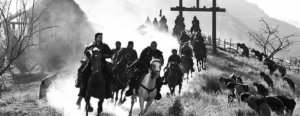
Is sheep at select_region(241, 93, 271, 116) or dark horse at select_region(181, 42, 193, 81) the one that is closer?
sheep at select_region(241, 93, 271, 116)

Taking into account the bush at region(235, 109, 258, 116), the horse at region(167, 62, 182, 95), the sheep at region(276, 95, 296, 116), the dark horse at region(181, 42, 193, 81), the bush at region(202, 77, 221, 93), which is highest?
A: the dark horse at region(181, 42, 193, 81)

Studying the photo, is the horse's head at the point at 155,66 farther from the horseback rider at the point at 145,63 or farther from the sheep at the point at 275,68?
the sheep at the point at 275,68

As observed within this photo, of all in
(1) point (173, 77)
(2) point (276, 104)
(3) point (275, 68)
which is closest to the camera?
(2) point (276, 104)

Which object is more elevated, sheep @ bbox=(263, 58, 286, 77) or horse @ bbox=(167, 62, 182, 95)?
horse @ bbox=(167, 62, 182, 95)

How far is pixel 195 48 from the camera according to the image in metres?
24.1

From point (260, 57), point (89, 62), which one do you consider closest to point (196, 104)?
point (89, 62)

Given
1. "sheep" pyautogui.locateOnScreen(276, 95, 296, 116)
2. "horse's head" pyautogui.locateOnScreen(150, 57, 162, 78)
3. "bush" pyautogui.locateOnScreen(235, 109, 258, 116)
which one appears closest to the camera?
"horse's head" pyautogui.locateOnScreen(150, 57, 162, 78)

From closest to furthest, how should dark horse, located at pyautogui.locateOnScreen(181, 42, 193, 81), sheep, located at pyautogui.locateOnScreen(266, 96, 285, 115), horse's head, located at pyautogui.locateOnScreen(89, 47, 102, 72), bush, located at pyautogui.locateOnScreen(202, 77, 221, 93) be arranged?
horse's head, located at pyautogui.locateOnScreen(89, 47, 102, 72), sheep, located at pyautogui.locateOnScreen(266, 96, 285, 115), bush, located at pyautogui.locateOnScreen(202, 77, 221, 93), dark horse, located at pyautogui.locateOnScreen(181, 42, 193, 81)

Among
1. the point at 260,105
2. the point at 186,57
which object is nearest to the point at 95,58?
the point at 260,105

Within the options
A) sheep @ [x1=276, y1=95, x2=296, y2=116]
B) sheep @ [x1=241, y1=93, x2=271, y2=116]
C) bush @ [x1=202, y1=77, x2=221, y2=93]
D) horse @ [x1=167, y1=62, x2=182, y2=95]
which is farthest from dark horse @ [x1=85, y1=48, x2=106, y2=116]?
bush @ [x1=202, y1=77, x2=221, y2=93]

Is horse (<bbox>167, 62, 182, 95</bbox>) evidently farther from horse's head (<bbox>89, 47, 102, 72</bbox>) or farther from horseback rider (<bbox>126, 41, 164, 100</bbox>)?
horse's head (<bbox>89, 47, 102, 72</bbox>)

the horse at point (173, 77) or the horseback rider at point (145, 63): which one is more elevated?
the horseback rider at point (145, 63)

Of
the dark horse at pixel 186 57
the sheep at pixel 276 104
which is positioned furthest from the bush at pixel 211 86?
the sheep at pixel 276 104

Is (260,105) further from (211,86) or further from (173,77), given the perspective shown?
(211,86)
